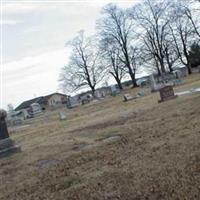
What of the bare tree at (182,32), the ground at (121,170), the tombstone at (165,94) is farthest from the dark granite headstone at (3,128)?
the bare tree at (182,32)

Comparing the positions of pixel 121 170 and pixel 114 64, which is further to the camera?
pixel 114 64

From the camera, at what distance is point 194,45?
211 ft

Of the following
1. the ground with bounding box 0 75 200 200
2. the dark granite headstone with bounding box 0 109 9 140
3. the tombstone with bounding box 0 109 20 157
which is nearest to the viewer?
the ground with bounding box 0 75 200 200

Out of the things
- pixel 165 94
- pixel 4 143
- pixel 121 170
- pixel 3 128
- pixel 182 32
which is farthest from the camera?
pixel 182 32

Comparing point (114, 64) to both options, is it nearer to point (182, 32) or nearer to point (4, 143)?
point (182, 32)

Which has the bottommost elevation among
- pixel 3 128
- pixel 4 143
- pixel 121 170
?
pixel 121 170

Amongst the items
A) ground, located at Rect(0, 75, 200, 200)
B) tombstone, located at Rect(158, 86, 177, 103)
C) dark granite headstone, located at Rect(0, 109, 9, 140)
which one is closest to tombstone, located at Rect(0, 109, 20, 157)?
dark granite headstone, located at Rect(0, 109, 9, 140)

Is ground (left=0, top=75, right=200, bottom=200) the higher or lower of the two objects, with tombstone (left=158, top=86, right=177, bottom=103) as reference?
lower

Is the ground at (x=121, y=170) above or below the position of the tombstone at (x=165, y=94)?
below

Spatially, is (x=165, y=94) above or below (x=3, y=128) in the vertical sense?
below

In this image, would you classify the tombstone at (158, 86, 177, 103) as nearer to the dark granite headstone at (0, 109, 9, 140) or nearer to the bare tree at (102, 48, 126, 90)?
the dark granite headstone at (0, 109, 9, 140)

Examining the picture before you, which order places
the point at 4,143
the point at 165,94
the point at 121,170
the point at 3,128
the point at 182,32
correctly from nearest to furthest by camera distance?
the point at 121,170, the point at 4,143, the point at 3,128, the point at 165,94, the point at 182,32

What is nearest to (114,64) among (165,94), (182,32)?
(182,32)

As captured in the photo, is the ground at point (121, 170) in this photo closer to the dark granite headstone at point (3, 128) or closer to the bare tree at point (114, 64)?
the dark granite headstone at point (3, 128)
